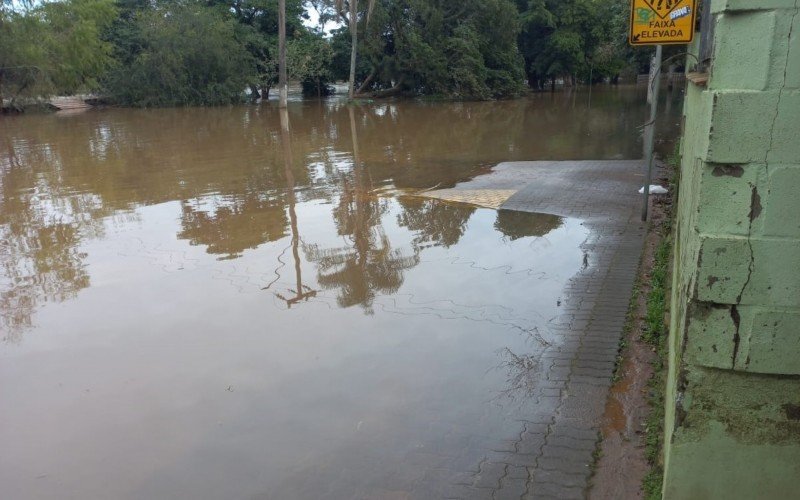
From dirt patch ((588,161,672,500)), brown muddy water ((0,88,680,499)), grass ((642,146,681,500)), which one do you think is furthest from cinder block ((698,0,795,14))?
brown muddy water ((0,88,680,499))

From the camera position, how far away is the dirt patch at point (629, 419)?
344cm

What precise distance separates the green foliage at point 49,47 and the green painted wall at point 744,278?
131 feet

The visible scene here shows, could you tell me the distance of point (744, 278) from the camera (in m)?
2.36

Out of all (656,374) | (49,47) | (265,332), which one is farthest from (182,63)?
(656,374)

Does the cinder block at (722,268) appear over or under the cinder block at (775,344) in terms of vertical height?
over

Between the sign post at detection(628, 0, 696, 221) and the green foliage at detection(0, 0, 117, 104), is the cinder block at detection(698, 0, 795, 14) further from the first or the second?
the green foliage at detection(0, 0, 117, 104)

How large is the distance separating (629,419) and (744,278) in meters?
2.02

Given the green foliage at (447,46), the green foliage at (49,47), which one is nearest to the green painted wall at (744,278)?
the green foliage at (447,46)

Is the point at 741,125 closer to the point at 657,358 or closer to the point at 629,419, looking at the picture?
the point at 629,419

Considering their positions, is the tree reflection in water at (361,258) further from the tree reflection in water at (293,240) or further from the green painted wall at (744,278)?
the green painted wall at (744,278)

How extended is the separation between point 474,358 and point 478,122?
21578 mm

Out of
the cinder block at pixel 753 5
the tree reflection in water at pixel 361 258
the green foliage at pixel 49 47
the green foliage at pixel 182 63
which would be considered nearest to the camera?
the cinder block at pixel 753 5

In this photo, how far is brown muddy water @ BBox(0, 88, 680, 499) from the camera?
4031mm

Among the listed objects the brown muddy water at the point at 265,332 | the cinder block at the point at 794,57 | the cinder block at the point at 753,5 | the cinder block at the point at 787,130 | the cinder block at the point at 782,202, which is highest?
the cinder block at the point at 753,5
